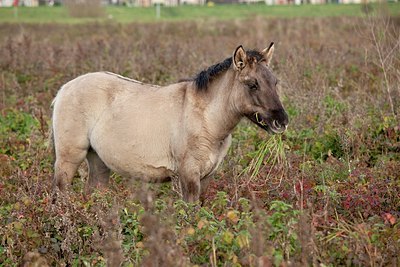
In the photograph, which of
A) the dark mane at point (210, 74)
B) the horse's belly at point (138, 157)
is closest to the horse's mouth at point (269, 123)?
the dark mane at point (210, 74)

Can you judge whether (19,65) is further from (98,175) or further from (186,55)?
(98,175)

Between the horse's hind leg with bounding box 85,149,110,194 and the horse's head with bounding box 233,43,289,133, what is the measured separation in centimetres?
201

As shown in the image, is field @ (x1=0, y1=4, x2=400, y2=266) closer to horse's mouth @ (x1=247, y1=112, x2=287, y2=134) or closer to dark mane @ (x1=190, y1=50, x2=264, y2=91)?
horse's mouth @ (x1=247, y1=112, x2=287, y2=134)

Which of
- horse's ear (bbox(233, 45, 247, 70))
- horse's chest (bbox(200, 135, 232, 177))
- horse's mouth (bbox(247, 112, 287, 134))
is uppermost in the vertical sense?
horse's ear (bbox(233, 45, 247, 70))

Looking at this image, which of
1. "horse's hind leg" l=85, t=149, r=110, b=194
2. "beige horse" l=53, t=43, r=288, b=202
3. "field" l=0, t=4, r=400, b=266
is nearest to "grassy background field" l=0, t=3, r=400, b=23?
"field" l=0, t=4, r=400, b=266

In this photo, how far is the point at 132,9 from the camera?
4694 centimetres

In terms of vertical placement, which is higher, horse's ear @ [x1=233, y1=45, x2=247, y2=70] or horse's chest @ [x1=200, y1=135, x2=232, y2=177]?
horse's ear @ [x1=233, y1=45, x2=247, y2=70]

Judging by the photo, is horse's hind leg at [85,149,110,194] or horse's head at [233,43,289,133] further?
horse's hind leg at [85,149,110,194]

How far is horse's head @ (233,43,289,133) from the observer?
20.3ft

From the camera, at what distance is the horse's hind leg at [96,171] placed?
7.60m

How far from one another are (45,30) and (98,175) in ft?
74.7

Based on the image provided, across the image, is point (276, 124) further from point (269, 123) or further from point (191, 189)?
point (191, 189)

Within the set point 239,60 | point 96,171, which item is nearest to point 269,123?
point 239,60

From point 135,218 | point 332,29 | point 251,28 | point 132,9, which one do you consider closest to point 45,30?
point 251,28
